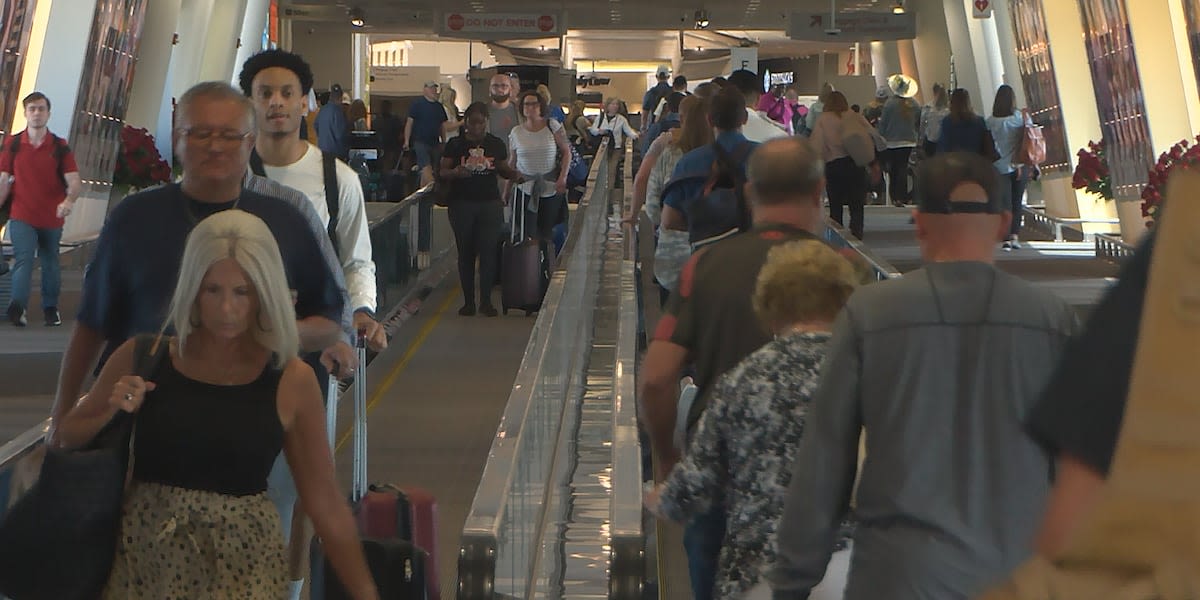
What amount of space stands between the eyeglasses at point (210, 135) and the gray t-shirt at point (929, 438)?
1.87 metres

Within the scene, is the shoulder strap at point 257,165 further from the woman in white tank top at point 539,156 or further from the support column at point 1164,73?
the support column at point 1164,73

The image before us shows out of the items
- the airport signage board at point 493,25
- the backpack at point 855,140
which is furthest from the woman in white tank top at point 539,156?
the airport signage board at point 493,25

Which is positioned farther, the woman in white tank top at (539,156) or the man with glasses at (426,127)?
the man with glasses at (426,127)

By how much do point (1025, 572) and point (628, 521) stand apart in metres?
Answer: 2.54

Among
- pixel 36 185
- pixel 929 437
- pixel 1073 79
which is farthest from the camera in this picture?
pixel 1073 79

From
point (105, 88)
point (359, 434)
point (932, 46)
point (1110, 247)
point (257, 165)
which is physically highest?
point (932, 46)

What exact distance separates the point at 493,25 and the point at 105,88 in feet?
62.6

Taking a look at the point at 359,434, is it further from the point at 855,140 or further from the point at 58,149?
the point at 855,140

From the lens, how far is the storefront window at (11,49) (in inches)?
737

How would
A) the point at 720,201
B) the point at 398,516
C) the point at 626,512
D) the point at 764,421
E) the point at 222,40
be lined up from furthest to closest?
the point at 222,40
the point at 720,201
the point at 398,516
the point at 626,512
the point at 764,421

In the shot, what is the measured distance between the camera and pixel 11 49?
1920cm

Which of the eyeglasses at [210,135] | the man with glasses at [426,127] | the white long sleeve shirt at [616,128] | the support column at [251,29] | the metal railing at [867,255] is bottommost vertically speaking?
the eyeglasses at [210,135]

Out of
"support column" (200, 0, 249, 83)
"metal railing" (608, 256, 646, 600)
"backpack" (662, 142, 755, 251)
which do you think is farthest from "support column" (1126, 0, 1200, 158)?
"support column" (200, 0, 249, 83)

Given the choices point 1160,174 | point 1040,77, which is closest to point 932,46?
point 1040,77
